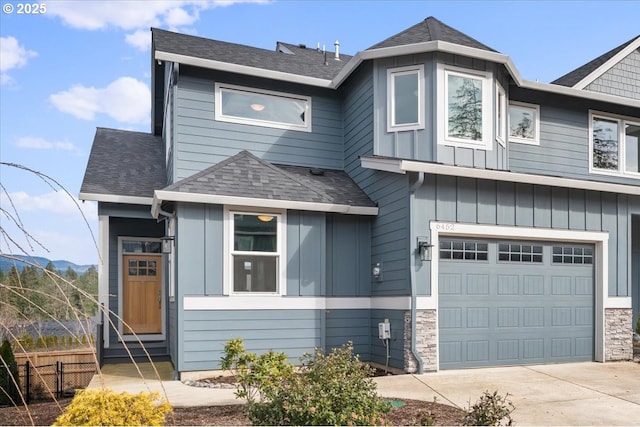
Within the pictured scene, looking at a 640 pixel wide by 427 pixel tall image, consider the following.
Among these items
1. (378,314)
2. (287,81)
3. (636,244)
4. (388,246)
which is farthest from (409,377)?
(636,244)

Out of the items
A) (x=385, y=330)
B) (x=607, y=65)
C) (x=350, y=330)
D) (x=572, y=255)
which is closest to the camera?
(x=385, y=330)

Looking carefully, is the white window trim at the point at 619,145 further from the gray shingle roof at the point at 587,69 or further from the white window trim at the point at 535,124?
the white window trim at the point at 535,124

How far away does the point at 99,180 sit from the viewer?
34.1ft

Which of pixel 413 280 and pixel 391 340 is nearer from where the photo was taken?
pixel 413 280

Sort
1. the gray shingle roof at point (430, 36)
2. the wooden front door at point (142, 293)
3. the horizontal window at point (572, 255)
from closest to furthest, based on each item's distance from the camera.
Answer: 1. the horizontal window at point (572, 255)
2. the gray shingle roof at point (430, 36)
3. the wooden front door at point (142, 293)

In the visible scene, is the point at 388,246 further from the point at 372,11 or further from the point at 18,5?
the point at 18,5

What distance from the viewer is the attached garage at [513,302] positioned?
27.6ft

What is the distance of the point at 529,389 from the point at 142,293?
27.6 ft

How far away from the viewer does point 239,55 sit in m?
10.6

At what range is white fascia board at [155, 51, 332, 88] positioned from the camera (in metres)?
9.19

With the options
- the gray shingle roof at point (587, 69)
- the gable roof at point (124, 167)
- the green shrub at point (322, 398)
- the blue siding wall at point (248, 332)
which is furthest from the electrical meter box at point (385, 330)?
the gray shingle roof at point (587, 69)

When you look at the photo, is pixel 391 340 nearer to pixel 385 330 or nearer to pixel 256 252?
pixel 385 330

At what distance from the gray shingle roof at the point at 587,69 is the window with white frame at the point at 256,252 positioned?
26.4ft

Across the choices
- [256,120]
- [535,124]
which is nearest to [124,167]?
[256,120]
